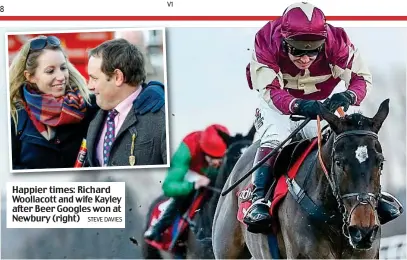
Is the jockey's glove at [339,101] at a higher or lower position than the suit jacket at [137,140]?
higher

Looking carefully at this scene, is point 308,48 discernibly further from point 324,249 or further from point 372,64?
point 324,249

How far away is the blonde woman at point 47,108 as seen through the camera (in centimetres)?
636

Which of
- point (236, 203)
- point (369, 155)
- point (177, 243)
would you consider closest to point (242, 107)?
point (236, 203)

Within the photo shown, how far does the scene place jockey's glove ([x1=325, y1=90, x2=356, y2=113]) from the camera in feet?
18.0

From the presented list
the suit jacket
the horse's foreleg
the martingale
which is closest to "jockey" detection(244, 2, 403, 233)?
the horse's foreleg

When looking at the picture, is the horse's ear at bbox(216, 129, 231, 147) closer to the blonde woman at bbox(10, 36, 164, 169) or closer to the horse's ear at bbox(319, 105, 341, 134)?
the blonde woman at bbox(10, 36, 164, 169)

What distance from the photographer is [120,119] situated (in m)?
6.41

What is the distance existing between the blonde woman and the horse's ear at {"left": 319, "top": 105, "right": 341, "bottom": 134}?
1.85 meters

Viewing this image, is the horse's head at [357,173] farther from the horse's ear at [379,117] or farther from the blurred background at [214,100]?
the blurred background at [214,100]

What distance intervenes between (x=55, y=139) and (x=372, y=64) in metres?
2.17

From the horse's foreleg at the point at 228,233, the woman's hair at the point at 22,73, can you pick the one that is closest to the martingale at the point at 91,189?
the woman's hair at the point at 22,73

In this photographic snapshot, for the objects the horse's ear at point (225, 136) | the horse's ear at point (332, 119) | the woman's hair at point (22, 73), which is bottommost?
the horse's ear at point (225, 136)

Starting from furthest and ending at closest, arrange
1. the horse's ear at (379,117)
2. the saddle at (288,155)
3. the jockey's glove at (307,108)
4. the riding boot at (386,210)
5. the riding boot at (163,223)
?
1. the riding boot at (163,223)
2. the saddle at (288,155)
3. the riding boot at (386,210)
4. the jockey's glove at (307,108)
5. the horse's ear at (379,117)

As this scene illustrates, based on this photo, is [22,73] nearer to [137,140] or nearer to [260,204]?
[137,140]
